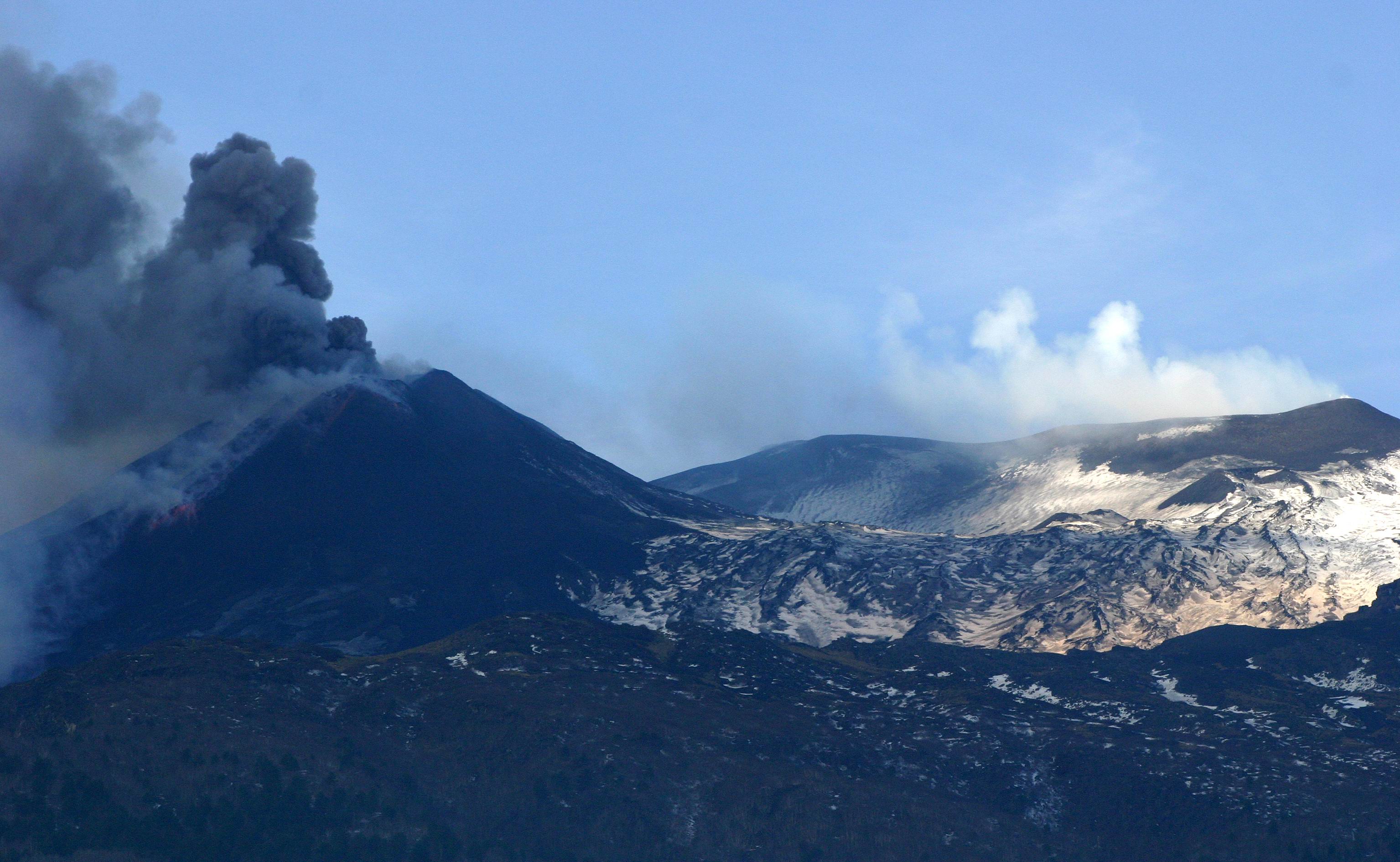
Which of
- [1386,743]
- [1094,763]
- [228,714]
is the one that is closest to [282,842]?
[228,714]

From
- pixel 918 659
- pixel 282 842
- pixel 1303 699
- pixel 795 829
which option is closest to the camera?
pixel 282 842

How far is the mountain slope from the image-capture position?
5039 inches

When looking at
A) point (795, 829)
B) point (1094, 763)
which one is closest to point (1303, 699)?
point (1094, 763)

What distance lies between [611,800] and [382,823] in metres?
19.5

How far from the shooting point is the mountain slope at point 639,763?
12800 cm

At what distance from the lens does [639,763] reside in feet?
463

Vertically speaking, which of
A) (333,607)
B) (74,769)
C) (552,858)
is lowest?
(552,858)

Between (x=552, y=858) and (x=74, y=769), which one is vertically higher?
(x=74, y=769)

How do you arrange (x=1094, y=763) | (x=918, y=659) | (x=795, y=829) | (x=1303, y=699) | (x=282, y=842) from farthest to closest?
(x=918, y=659) < (x=1303, y=699) < (x=1094, y=763) < (x=795, y=829) < (x=282, y=842)

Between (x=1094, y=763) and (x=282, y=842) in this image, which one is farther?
(x=1094, y=763)

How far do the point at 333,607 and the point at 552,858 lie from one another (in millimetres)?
71637

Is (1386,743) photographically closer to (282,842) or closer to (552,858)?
(552,858)

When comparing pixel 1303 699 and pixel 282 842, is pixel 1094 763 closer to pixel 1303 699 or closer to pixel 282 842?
pixel 1303 699

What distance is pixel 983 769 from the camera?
14775 centimetres
